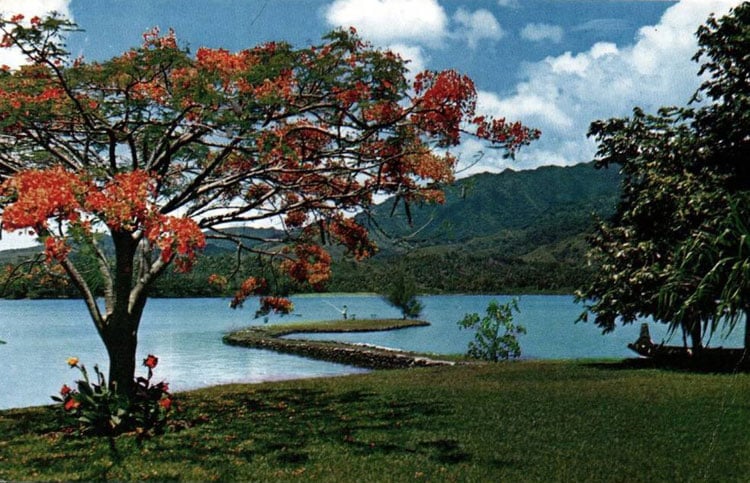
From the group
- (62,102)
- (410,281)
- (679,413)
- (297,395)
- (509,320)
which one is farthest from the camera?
(410,281)

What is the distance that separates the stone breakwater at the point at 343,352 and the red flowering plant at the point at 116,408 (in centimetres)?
2498

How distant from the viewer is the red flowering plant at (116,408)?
44.0ft

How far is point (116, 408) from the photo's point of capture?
533 inches

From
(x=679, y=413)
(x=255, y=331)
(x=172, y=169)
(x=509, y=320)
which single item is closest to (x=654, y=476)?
(x=679, y=413)

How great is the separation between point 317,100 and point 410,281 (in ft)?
252

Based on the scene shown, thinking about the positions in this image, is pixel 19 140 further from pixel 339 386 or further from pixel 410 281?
pixel 410 281

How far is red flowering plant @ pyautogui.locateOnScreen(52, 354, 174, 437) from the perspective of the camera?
1342cm

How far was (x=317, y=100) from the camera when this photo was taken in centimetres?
1509

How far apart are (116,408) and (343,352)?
128ft

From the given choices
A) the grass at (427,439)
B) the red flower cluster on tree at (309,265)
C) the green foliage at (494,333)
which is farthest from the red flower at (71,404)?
the green foliage at (494,333)

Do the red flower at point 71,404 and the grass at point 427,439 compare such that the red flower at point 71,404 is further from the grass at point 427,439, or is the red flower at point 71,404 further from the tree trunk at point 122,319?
the tree trunk at point 122,319

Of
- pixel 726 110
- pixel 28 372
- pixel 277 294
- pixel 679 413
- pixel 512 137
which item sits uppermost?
pixel 726 110

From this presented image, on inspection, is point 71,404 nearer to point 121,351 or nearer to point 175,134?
A: point 121,351

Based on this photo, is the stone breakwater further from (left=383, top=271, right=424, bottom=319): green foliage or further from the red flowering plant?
the red flowering plant
